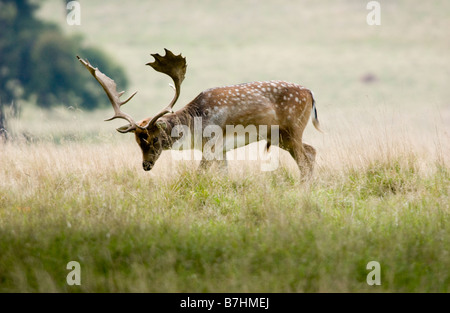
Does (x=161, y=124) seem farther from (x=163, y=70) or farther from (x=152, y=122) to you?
(x=163, y=70)

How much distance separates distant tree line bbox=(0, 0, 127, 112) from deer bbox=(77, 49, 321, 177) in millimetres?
28623

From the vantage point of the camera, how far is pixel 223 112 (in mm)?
8203

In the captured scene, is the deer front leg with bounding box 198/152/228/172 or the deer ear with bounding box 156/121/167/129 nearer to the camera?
the deer front leg with bounding box 198/152/228/172

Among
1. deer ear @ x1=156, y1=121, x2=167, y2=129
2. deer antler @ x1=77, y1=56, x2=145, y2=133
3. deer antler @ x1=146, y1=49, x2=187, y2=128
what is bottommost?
deer ear @ x1=156, y1=121, x2=167, y2=129

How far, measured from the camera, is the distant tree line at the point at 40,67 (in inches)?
1407

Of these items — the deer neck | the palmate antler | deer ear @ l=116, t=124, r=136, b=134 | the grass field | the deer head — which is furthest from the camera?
the deer neck

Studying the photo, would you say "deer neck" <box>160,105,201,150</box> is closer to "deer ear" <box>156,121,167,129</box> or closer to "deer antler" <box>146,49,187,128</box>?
"deer ear" <box>156,121,167,129</box>

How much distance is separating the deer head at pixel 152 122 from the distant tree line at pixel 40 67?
28485 millimetres

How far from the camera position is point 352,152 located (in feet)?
27.6

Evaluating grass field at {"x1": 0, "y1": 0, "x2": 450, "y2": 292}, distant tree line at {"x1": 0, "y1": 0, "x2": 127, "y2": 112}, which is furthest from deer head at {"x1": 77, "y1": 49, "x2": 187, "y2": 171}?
distant tree line at {"x1": 0, "y1": 0, "x2": 127, "y2": 112}

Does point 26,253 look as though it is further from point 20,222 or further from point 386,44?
point 386,44

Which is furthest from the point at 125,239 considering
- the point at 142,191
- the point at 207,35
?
the point at 207,35

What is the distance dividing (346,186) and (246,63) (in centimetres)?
4035

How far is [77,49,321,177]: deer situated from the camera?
26.7 ft
